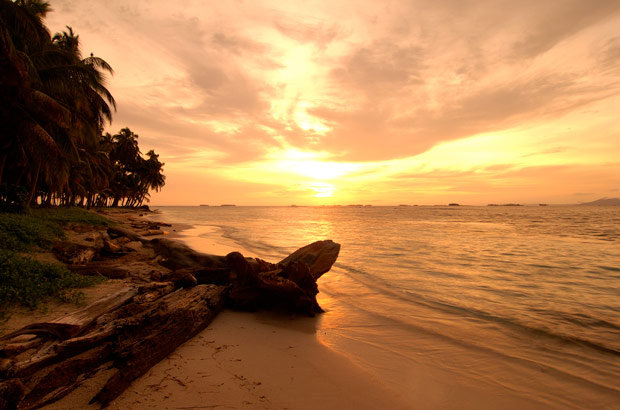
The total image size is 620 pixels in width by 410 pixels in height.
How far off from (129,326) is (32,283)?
10.6 ft

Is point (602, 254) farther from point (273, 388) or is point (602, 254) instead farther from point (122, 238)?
point (122, 238)

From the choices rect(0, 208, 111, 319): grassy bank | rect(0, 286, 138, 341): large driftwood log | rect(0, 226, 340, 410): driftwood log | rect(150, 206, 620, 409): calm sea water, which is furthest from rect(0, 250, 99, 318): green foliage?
rect(150, 206, 620, 409): calm sea water

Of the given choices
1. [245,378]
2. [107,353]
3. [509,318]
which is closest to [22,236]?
[107,353]

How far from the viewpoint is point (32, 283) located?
555cm

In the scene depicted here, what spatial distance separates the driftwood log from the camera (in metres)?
3.19

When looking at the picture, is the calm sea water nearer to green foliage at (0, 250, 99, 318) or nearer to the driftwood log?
the driftwood log

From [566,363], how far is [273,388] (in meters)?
4.99

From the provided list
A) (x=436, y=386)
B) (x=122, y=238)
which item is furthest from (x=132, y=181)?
(x=436, y=386)

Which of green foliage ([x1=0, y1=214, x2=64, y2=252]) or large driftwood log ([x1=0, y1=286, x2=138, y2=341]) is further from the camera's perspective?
green foliage ([x1=0, y1=214, x2=64, y2=252])

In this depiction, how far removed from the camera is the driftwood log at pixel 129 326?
10.5 feet

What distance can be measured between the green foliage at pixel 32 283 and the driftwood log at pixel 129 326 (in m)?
1.10

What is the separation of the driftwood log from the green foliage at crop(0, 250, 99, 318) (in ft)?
3.61

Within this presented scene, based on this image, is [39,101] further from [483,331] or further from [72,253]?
[483,331]

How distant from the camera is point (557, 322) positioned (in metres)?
6.49
